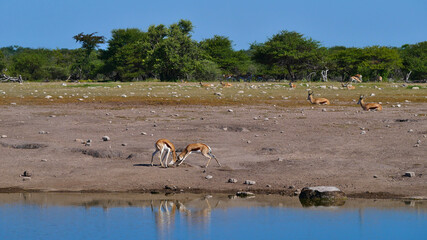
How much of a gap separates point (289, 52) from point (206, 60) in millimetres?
8619

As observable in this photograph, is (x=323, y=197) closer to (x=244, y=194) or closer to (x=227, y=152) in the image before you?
(x=244, y=194)

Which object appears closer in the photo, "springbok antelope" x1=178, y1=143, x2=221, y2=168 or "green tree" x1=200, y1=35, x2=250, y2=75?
"springbok antelope" x1=178, y1=143, x2=221, y2=168

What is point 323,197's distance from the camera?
12.6m

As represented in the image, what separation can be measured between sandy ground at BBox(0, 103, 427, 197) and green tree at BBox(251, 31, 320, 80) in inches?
1535

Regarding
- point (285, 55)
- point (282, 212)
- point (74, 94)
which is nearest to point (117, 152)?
point (282, 212)

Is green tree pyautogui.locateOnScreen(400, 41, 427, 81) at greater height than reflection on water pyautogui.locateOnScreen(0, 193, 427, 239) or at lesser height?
greater

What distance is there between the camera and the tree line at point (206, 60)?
187 feet

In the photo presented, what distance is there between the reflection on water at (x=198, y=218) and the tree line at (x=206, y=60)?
138 ft

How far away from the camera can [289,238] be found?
35.3 ft

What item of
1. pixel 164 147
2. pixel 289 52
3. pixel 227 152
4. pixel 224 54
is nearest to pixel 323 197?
pixel 164 147

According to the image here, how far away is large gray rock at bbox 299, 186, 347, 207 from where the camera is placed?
1258cm

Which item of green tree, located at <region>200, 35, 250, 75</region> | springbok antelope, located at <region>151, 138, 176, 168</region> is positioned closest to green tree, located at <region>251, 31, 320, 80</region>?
green tree, located at <region>200, 35, 250, 75</region>

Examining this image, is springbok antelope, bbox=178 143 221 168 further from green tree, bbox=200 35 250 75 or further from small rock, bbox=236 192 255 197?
green tree, bbox=200 35 250 75

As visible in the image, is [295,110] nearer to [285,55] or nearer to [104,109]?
[104,109]
